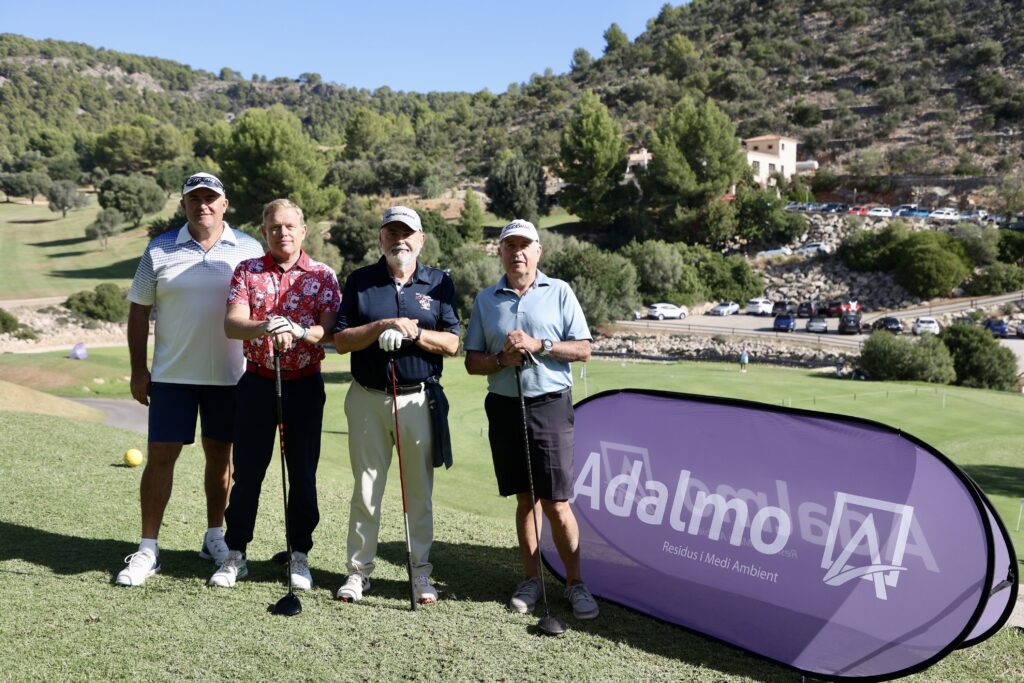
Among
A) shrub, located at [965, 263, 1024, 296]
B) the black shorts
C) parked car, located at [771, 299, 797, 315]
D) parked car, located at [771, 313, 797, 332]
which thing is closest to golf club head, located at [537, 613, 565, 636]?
the black shorts

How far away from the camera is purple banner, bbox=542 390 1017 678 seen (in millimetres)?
3965

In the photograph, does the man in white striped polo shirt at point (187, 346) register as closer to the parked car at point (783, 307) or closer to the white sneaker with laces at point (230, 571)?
the white sneaker with laces at point (230, 571)

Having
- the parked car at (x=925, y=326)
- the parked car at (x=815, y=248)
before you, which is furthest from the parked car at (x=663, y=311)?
the parked car at (x=815, y=248)

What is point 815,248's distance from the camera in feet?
203

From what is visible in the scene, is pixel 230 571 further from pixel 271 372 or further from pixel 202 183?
pixel 202 183

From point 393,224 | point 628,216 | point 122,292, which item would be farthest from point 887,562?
point 628,216

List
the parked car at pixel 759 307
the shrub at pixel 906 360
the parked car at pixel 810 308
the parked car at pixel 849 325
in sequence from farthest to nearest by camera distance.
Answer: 1. the parked car at pixel 759 307
2. the parked car at pixel 810 308
3. the parked car at pixel 849 325
4. the shrub at pixel 906 360

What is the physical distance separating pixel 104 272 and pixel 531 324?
67.5 m

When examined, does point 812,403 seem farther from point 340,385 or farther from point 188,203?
point 188,203

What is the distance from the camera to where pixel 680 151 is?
2623 inches

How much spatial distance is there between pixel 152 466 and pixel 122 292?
52.1m

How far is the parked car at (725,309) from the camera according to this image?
53.3m

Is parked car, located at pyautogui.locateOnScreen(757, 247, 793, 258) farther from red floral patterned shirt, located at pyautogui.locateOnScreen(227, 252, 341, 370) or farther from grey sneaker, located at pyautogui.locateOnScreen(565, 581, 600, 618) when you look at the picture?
red floral patterned shirt, located at pyautogui.locateOnScreen(227, 252, 341, 370)

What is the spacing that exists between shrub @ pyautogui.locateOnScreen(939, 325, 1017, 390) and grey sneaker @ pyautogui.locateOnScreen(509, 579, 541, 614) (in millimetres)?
31728
